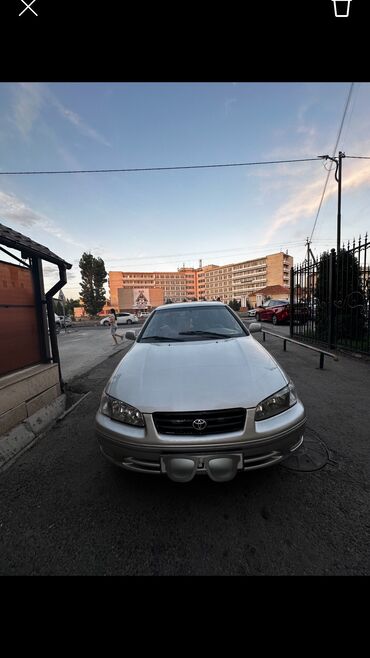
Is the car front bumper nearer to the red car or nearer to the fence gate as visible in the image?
the fence gate

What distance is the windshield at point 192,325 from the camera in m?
3.08

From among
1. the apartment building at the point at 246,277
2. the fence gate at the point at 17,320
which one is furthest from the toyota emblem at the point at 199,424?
the apartment building at the point at 246,277

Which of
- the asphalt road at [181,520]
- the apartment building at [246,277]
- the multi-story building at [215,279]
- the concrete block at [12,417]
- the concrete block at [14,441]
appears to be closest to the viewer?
the asphalt road at [181,520]

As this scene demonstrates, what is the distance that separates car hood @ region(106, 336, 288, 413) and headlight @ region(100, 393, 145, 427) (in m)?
0.04

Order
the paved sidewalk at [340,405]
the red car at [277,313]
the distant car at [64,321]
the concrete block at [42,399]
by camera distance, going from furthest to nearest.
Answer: the distant car at [64,321], the red car at [277,313], the concrete block at [42,399], the paved sidewalk at [340,405]

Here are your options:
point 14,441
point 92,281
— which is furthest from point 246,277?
point 14,441

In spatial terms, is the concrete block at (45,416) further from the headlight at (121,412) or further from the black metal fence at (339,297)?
the black metal fence at (339,297)

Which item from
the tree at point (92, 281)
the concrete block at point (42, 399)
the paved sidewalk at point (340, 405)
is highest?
the tree at point (92, 281)

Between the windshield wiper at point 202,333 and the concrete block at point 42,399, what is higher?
the windshield wiper at point 202,333

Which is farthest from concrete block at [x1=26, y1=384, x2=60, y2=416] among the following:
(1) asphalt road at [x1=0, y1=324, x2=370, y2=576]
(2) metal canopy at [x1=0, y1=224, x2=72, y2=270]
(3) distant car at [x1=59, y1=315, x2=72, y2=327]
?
(3) distant car at [x1=59, y1=315, x2=72, y2=327]
